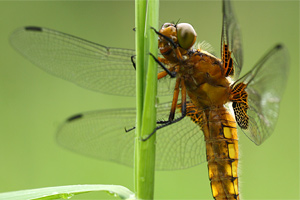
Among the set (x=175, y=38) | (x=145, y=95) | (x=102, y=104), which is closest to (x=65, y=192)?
(x=145, y=95)

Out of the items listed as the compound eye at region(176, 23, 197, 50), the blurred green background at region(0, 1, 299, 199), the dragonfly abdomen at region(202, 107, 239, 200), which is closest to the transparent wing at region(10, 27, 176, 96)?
the compound eye at region(176, 23, 197, 50)

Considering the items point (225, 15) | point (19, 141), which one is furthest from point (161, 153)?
point (19, 141)

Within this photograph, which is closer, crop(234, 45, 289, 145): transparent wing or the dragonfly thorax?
crop(234, 45, 289, 145): transparent wing

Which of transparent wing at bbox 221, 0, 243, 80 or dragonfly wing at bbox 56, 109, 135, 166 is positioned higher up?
transparent wing at bbox 221, 0, 243, 80

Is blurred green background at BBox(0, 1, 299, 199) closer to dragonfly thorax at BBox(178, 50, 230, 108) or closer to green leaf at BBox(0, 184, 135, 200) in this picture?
dragonfly thorax at BBox(178, 50, 230, 108)

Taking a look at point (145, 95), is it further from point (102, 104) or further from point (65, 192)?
point (102, 104)

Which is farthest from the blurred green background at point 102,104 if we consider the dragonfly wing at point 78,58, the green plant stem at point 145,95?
the green plant stem at point 145,95

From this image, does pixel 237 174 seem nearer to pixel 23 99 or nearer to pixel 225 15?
pixel 225 15
